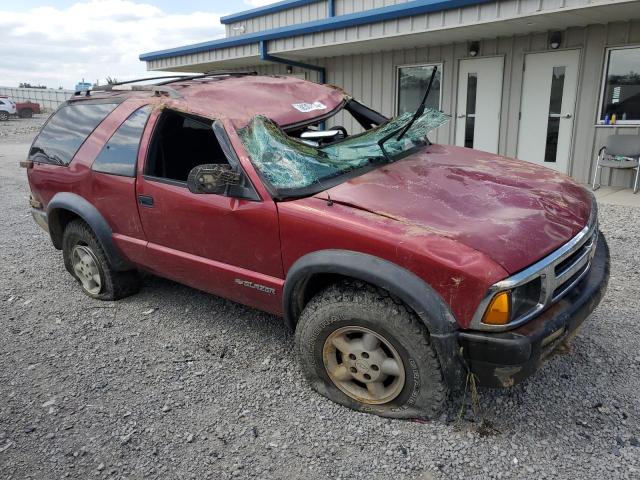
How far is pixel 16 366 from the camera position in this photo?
3316mm

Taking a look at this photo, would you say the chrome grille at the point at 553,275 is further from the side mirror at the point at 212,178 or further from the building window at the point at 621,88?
the building window at the point at 621,88

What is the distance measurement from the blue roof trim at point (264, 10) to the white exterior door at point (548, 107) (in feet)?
24.3

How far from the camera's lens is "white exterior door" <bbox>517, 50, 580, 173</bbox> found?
26.9 ft

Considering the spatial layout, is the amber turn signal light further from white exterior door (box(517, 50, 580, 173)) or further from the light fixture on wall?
the light fixture on wall

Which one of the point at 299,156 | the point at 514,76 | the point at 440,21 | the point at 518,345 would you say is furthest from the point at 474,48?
the point at 518,345

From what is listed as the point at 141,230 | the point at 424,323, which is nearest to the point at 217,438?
the point at 424,323

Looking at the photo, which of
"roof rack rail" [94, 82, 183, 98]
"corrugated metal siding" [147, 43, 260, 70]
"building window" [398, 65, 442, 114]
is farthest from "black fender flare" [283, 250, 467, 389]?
"corrugated metal siding" [147, 43, 260, 70]

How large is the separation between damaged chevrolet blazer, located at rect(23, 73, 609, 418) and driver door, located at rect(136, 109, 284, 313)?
11 mm

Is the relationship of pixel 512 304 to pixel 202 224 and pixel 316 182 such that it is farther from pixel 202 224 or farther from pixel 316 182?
pixel 202 224

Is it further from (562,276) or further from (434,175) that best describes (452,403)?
(434,175)

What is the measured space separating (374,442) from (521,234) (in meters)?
1.28

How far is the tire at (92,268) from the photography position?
4.10 metres

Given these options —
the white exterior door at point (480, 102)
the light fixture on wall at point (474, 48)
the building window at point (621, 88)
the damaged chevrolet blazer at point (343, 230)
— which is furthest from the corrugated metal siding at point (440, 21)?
the damaged chevrolet blazer at point (343, 230)

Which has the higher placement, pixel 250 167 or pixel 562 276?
pixel 250 167
